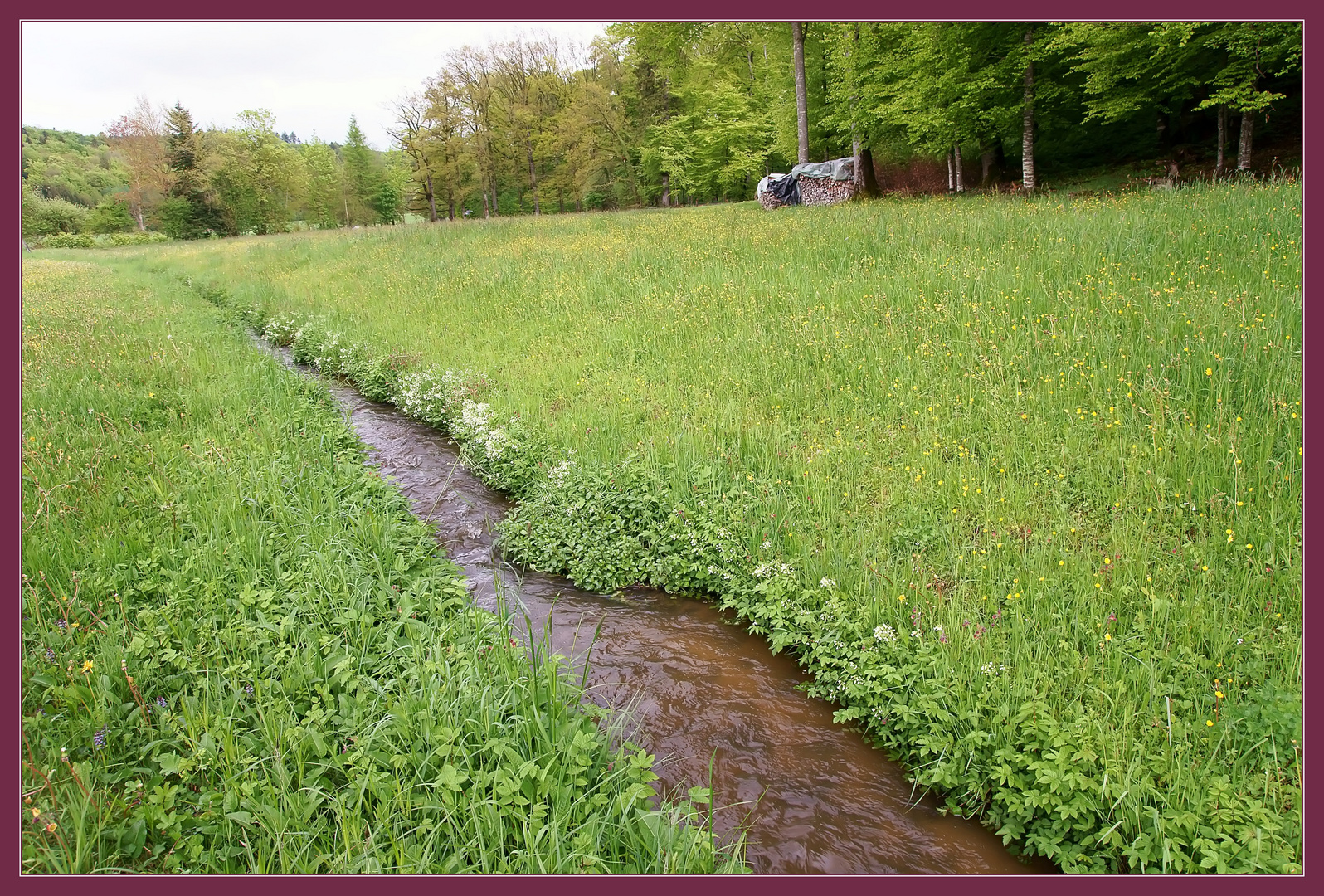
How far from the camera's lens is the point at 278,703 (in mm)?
3486

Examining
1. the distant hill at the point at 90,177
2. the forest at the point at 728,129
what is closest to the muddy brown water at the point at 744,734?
the forest at the point at 728,129

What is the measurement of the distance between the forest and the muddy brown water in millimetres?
5431

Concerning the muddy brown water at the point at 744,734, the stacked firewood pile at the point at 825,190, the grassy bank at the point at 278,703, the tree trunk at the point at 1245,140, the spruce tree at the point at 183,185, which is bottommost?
the muddy brown water at the point at 744,734

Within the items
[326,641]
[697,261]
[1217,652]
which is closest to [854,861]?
[1217,652]

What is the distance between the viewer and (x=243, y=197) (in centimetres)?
5672

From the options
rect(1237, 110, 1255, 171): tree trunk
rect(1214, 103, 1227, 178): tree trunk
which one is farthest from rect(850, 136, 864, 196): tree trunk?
rect(1237, 110, 1255, 171): tree trunk

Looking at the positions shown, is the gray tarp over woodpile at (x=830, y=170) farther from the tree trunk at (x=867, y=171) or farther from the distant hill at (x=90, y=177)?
the distant hill at (x=90, y=177)

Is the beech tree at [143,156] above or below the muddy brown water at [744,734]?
above

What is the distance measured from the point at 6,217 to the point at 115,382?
6754 millimetres

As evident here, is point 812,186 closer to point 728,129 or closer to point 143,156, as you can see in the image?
point 728,129

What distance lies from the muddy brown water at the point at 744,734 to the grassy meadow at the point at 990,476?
0.19m

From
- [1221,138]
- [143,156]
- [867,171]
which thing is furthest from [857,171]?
[143,156]

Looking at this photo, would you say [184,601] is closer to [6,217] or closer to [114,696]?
[114,696]

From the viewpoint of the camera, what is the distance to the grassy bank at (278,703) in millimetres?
2887
